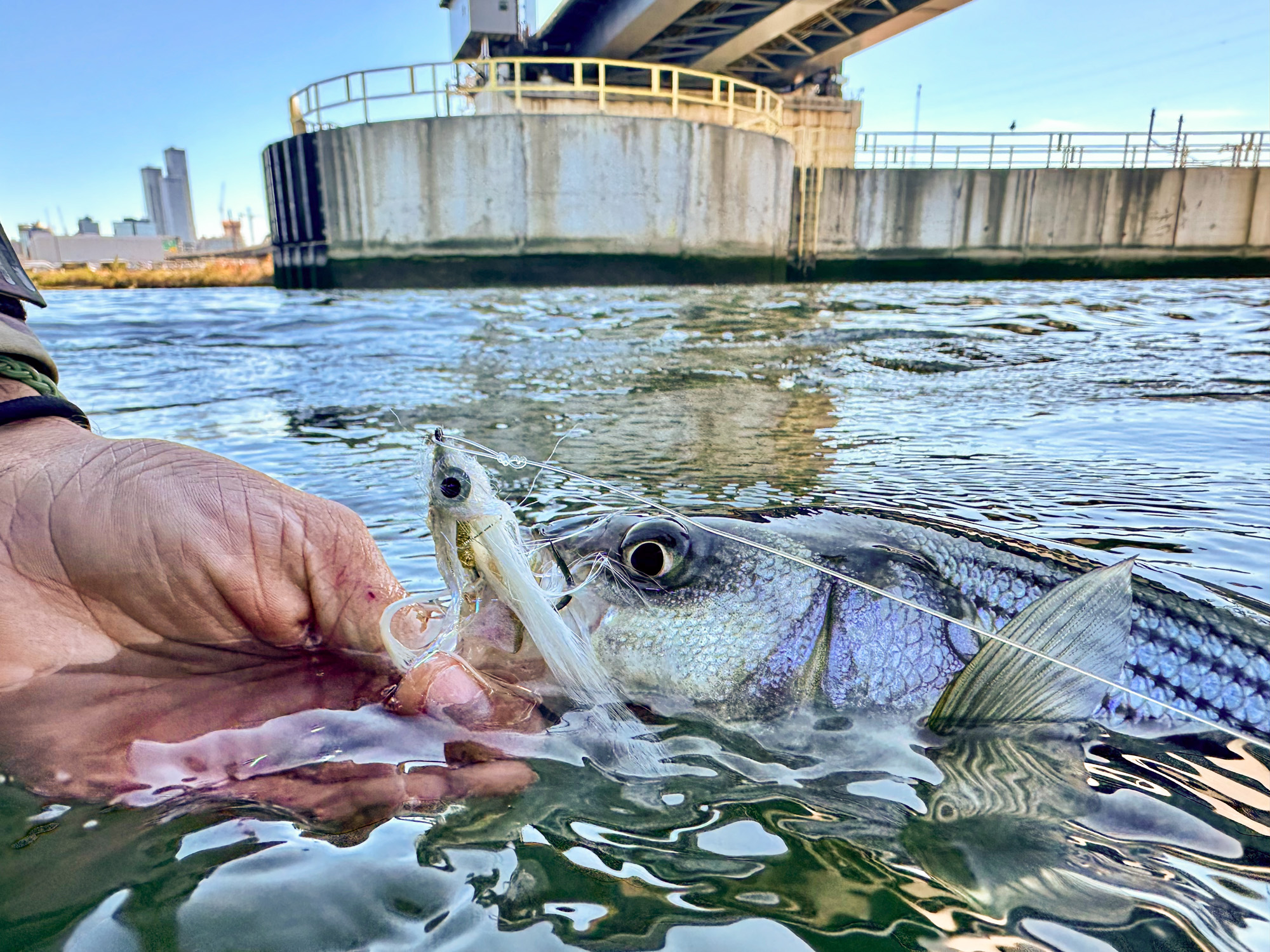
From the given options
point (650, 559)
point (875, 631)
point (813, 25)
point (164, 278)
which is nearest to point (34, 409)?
point (650, 559)

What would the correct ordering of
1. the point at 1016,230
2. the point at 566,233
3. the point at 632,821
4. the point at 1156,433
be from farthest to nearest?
the point at 1016,230
the point at 566,233
the point at 1156,433
the point at 632,821

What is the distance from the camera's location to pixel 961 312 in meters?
13.3

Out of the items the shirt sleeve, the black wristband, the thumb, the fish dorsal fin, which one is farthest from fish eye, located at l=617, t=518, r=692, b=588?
the shirt sleeve

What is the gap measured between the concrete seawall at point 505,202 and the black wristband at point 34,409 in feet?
66.3

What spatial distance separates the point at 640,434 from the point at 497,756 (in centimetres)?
351

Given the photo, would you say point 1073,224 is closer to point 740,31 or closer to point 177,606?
point 740,31

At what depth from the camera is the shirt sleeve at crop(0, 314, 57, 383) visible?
2287 millimetres

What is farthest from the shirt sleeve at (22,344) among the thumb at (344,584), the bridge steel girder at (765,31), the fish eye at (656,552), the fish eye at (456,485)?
the bridge steel girder at (765,31)

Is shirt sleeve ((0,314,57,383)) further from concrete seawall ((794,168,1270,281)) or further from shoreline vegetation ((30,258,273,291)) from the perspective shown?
shoreline vegetation ((30,258,273,291))

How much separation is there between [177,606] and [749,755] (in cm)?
135

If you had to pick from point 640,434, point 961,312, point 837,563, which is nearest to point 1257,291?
point 961,312

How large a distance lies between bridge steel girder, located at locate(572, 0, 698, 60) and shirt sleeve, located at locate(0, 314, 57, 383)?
28.1 metres

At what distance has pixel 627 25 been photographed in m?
30.1

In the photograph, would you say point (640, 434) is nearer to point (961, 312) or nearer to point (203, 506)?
point (203, 506)
